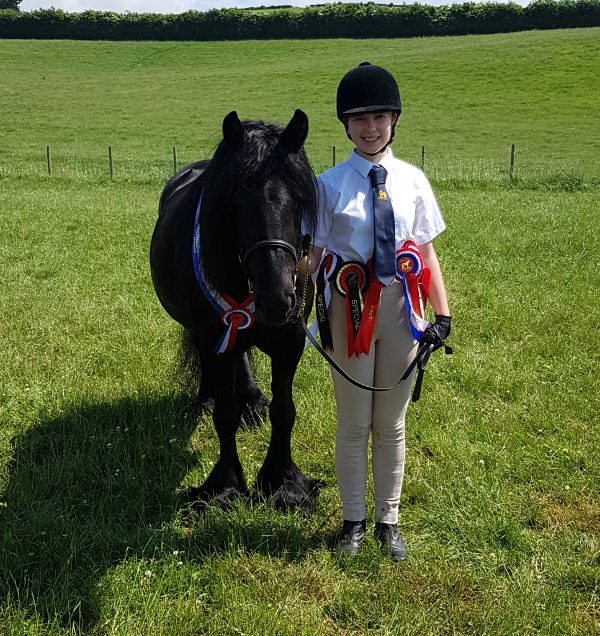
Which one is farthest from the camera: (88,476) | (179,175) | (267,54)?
(267,54)

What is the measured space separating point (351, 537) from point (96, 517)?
1365 mm

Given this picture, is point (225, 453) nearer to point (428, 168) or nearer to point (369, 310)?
point (369, 310)

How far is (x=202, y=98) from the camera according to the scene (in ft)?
122

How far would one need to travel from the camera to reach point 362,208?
104 inches

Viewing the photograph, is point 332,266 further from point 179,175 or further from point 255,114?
point 255,114

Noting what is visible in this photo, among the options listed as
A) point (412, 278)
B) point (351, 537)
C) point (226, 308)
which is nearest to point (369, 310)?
point (412, 278)

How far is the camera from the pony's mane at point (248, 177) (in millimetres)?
2521

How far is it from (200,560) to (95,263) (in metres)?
6.04

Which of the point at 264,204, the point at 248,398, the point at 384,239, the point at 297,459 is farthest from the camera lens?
the point at 248,398

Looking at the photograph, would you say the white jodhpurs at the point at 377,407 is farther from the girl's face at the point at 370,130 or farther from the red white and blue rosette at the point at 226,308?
the girl's face at the point at 370,130

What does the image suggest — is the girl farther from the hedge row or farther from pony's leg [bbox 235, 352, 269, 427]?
the hedge row

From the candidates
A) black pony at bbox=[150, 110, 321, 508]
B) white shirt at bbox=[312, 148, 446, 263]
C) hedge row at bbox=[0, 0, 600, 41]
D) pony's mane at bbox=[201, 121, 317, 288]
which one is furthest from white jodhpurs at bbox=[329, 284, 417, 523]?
hedge row at bbox=[0, 0, 600, 41]

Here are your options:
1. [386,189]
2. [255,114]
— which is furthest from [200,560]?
[255,114]

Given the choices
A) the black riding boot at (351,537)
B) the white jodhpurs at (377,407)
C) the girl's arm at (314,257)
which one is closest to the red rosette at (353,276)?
the white jodhpurs at (377,407)
